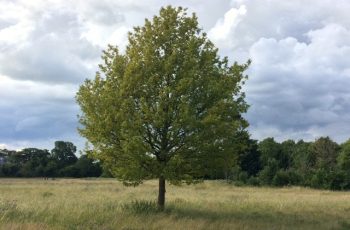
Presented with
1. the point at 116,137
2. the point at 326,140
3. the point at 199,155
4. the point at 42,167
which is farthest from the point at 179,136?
the point at 42,167

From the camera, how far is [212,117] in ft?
59.8

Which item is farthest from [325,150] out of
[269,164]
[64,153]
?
[64,153]

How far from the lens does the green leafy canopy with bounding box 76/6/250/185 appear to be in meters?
18.5

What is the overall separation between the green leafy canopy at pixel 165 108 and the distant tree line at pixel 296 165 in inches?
1327

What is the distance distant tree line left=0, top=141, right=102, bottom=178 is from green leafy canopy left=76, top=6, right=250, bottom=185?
298 ft

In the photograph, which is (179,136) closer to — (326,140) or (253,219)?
(253,219)

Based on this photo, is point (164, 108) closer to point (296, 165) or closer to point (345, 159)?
point (345, 159)

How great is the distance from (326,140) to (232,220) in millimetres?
91067

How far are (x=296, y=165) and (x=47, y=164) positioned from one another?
5917cm

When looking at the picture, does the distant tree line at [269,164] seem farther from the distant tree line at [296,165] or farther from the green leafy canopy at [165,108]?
the green leafy canopy at [165,108]

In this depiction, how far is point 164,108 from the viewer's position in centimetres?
1878

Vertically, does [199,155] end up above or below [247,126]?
below

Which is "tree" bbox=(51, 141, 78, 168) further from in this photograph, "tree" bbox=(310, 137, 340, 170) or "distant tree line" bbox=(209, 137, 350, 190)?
"tree" bbox=(310, 137, 340, 170)

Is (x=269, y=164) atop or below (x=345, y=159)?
below
